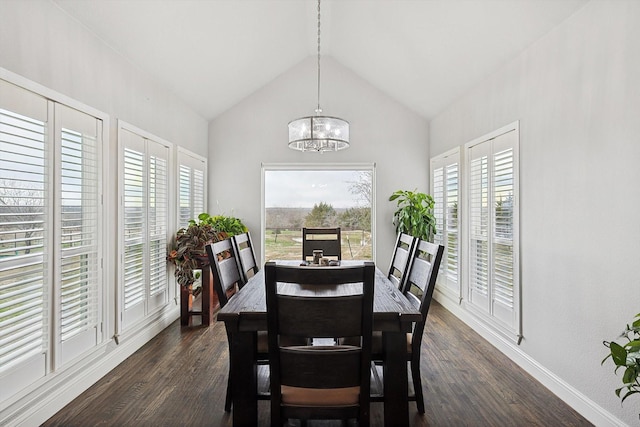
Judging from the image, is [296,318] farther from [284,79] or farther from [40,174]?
[284,79]

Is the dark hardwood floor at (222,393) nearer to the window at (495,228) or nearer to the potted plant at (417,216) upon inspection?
the window at (495,228)

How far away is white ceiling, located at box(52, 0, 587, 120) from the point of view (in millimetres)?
2893

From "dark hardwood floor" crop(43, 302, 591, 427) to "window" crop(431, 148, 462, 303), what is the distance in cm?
120

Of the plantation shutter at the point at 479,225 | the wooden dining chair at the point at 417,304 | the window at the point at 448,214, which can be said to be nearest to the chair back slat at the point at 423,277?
the wooden dining chair at the point at 417,304

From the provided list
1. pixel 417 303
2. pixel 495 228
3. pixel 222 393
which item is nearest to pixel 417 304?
pixel 417 303

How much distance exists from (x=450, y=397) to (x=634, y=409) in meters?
1.02

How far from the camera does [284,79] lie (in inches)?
225

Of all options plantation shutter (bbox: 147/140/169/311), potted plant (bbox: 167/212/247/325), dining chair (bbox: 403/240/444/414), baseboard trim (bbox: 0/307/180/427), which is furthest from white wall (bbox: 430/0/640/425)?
plantation shutter (bbox: 147/140/169/311)

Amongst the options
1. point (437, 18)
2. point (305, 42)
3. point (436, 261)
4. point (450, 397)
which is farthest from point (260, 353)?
point (305, 42)

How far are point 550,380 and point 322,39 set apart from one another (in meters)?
4.72

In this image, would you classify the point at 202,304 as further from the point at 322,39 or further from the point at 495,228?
the point at 322,39

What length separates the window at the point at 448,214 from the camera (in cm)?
460

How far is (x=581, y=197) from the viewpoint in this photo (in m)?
2.45

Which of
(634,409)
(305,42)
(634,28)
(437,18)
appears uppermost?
(305,42)
